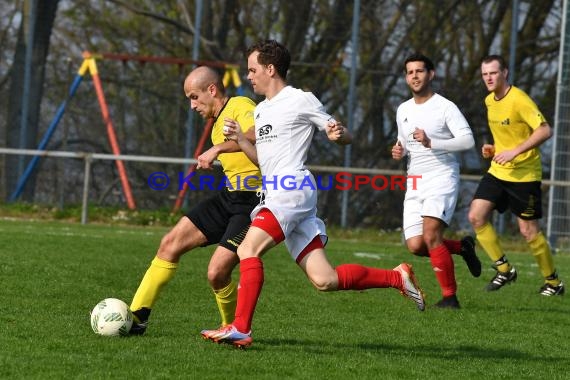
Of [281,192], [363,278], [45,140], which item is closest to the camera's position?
[281,192]

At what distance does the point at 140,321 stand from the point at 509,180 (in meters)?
4.67

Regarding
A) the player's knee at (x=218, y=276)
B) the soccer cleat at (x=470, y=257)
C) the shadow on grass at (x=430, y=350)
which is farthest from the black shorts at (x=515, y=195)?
the player's knee at (x=218, y=276)

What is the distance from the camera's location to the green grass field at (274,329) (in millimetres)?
5906

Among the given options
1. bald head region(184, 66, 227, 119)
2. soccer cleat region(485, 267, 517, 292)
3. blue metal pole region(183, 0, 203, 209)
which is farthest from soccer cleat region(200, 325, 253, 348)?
blue metal pole region(183, 0, 203, 209)

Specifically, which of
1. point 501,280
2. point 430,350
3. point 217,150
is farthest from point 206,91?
point 501,280

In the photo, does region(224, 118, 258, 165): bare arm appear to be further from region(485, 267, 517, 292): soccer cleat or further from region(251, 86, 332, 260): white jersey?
region(485, 267, 517, 292): soccer cleat

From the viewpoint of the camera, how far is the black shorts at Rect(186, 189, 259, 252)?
6895mm

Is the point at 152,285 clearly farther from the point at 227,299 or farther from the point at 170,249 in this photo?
the point at 227,299

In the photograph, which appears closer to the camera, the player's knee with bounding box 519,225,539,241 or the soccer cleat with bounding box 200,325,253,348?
the soccer cleat with bounding box 200,325,253,348

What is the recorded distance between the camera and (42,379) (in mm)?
5387

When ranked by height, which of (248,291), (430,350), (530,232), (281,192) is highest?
(281,192)

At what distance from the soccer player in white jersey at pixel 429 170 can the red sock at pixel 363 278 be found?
237 cm

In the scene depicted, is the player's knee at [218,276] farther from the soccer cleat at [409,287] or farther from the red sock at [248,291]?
the soccer cleat at [409,287]

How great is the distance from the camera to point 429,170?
9281 mm
